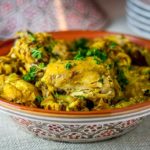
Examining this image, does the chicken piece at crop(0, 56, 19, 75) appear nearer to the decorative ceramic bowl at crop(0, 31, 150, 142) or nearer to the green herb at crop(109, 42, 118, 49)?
the decorative ceramic bowl at crop(0, 31, 150, 142)

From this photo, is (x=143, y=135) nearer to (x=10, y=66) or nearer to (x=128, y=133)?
(x=128, y=133)

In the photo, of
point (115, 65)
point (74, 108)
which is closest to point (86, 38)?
point (115, 65)

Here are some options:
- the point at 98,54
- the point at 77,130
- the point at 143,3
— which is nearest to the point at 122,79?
the point at 98,54

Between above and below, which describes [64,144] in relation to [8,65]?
below

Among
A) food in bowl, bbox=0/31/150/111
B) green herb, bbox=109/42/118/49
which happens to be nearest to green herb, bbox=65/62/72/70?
food in bowl, bbox=0/31/150/111

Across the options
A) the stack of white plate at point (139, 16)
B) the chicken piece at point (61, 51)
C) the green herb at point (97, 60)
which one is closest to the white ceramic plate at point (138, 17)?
the stack of white plate at point (139, 16)

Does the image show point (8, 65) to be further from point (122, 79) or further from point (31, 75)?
point (122, 79)
